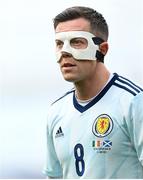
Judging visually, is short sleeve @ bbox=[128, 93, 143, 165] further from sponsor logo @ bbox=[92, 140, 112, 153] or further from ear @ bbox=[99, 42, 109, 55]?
ear @ bbox=[99, 42, 109, 55]

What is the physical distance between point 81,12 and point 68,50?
0.22m

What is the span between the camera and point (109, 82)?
267 centimetres

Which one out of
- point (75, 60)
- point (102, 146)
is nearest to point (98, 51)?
point (75, 60)

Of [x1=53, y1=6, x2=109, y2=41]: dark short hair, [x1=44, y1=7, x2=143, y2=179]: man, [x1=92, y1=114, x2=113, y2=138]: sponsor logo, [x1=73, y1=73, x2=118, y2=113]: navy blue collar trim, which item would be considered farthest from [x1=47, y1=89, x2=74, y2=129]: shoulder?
[x1=53, y1=6, x2=109, y2=41]: dark short hair

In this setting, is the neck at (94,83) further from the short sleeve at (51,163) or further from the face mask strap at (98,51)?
the short sleeve at (51,163)

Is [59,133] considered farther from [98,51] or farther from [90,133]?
[98,51]

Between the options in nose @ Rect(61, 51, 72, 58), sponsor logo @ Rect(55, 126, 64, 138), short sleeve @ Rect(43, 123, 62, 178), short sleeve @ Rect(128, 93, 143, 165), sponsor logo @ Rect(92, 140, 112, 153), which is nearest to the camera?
short sleeve @ Rect(128, 93, 143, 165)

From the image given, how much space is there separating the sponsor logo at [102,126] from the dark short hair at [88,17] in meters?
0.47

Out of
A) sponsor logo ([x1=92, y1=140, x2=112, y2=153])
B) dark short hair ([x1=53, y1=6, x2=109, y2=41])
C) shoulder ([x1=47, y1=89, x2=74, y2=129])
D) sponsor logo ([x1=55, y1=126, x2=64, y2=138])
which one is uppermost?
dark short hair ([x1=53, y1=6, x2=109, y2=41])

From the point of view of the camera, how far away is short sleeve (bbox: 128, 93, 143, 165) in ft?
8.02

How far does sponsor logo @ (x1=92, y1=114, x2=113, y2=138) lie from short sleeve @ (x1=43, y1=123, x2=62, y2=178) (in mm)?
355

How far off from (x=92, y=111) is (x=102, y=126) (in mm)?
134

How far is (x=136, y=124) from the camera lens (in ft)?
8.02

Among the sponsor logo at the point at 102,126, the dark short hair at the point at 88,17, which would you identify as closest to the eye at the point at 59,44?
the dark short hair at the point at 88,17
